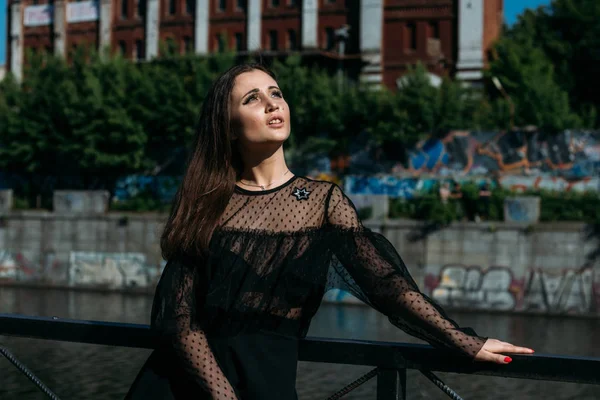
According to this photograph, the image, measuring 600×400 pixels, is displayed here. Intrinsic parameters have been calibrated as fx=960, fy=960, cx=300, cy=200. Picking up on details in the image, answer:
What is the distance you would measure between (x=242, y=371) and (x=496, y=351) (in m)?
0.82

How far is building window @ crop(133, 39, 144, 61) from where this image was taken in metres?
46.3

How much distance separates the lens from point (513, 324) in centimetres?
2412

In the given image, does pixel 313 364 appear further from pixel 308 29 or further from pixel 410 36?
pixel 308 29

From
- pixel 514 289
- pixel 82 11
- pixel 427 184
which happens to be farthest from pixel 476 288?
pixel 82 11

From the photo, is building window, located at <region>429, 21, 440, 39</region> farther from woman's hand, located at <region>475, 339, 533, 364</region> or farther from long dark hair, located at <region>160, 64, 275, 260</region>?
woman's hand, located at <region>475, 339, 533, 364</region>

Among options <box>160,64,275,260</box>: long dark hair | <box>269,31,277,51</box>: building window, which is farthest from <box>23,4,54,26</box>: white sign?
<box>160,64,275,260</box>: long dark hair

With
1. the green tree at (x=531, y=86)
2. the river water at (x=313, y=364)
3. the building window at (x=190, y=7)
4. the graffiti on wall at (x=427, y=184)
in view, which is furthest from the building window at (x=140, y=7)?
the graffiti on wall at (x=427, y=184)

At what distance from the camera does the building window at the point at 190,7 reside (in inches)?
1783

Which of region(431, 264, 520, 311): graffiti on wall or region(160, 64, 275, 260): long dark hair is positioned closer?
region(160, 64, 275, 260): long dark hair

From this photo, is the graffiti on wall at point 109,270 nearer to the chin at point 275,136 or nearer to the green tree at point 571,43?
the green tree at point 571,43

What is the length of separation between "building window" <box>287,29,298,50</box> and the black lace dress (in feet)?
131

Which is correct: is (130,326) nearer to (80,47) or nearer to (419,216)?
(419,216)

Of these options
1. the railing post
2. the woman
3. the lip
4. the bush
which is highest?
the lip

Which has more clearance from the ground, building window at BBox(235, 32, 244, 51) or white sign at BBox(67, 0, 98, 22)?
white sign at BBox(67, 0, 98, 22)
